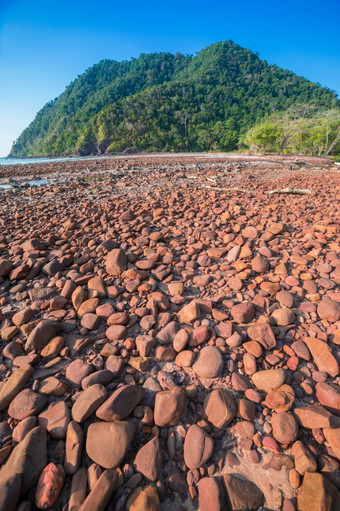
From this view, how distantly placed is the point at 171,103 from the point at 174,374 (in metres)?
87.4

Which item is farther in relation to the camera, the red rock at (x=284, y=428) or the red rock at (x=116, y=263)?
the red rock at (x=116, y=263)

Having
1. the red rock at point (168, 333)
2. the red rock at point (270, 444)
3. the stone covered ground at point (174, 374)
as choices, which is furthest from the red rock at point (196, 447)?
the red rock at point (168, 333)

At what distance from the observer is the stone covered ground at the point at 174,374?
0.97m

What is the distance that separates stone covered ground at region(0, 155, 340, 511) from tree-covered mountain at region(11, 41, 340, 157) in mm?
55456

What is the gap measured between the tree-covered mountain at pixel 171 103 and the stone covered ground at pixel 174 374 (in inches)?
2183

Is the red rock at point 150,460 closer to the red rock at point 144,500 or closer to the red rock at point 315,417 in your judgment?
the red rock at point 144,500

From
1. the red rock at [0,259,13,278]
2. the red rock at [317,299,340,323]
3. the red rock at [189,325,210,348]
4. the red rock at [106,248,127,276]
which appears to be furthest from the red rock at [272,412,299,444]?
the red rock at [0,259,13,278]

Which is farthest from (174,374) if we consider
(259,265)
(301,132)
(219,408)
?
(301,132)

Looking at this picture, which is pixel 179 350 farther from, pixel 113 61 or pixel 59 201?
pixel 113 61

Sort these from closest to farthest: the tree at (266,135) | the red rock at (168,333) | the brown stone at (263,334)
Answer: the brown stone at (263,334) → the red rock at (168,333) → the tree at (266,135)

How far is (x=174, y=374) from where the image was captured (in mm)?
1451

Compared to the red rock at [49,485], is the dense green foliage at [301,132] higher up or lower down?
higher up

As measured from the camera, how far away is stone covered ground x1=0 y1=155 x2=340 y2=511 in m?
0.97

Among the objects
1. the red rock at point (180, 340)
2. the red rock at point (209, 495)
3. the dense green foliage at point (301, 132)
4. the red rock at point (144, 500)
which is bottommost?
the red rock at point (209, 495)
